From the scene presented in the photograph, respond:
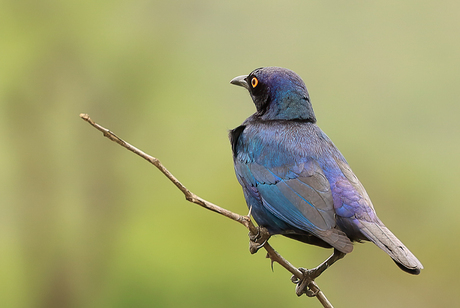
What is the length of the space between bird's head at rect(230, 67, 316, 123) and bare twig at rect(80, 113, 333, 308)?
1159 millimetres

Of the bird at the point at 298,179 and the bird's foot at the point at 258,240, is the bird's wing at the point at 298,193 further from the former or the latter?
the bird's foot at the point at 258,240

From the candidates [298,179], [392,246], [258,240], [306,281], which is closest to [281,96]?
[298,179]

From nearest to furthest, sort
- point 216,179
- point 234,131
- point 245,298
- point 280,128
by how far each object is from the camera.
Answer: point 280,128
point 234,131
point 245,298
point 216,179

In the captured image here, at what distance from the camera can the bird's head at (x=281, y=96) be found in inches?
147

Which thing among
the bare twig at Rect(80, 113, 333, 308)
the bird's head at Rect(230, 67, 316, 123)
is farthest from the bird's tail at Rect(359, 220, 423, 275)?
the bird's head at Rect(230, 67, 316, 123)

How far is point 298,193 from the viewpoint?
3232 mm

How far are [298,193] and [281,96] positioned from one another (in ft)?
3.01

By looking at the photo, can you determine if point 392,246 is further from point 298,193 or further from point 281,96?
point 281,96

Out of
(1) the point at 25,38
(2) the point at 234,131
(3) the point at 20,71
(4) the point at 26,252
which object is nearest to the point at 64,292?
(4) the point at 26,252

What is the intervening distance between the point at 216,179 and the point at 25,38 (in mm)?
4401

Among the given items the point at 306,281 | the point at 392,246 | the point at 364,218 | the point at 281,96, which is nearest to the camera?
the point at 392,246

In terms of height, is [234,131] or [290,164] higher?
[234,131]

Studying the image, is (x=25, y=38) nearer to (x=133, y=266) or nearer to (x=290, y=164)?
(x=133, y=266)

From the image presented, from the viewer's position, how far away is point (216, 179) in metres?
9.33
